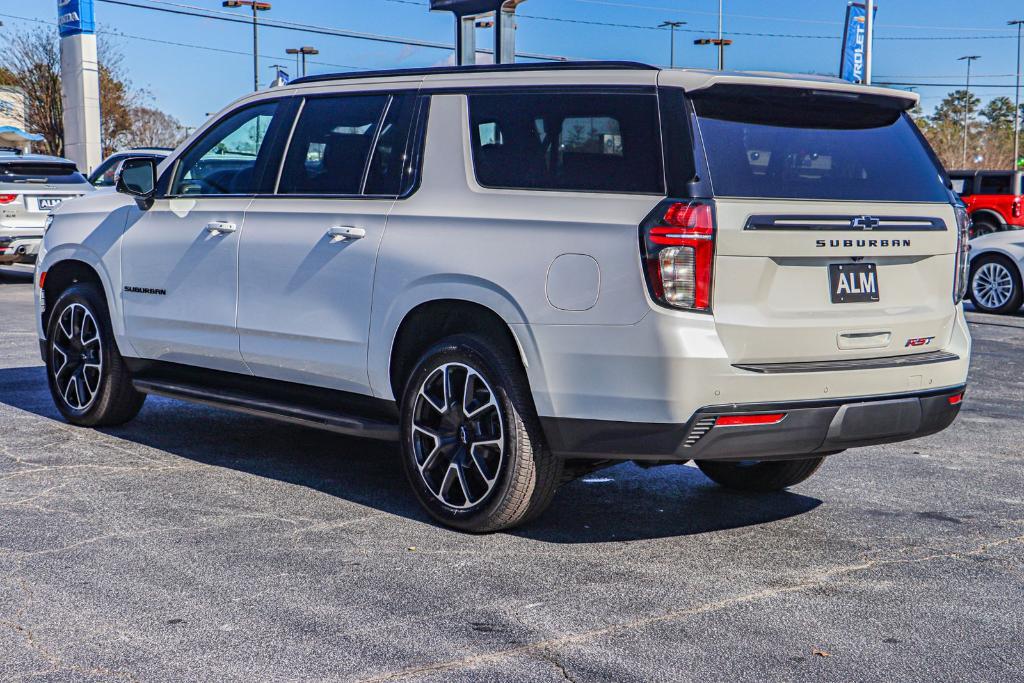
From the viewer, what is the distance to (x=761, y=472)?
594cm

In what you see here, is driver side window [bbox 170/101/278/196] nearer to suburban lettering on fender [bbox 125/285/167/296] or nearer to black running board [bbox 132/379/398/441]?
suburban lettering on fender [bbox 125/285/167/296]

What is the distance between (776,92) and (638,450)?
146 cm

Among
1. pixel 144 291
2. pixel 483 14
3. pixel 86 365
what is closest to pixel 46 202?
pixel 483 14

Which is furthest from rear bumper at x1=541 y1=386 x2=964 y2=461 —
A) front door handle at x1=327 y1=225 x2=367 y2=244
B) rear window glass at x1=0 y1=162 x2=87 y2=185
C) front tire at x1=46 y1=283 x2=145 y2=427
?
rear window glass at x1=0 y1=162 x2=87 y2=185

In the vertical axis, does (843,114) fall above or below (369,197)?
above

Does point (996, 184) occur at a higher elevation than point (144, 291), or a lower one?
higher

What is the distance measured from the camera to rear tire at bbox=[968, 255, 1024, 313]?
15250mm

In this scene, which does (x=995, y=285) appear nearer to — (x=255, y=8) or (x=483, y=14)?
(x=483, y=14)

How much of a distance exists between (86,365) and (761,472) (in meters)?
3.85

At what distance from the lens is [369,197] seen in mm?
5574

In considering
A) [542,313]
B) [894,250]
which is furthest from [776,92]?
[542,313]

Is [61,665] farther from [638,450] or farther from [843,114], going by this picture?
[843,114]

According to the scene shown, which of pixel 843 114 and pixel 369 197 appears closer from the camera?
pixel 843 114

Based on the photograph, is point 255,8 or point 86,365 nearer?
point 86,365
